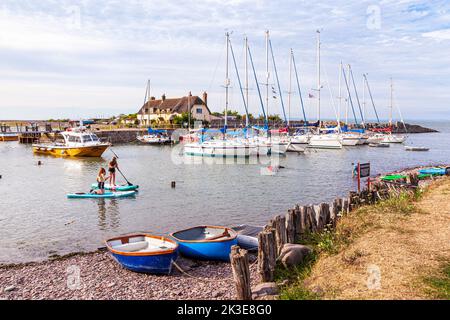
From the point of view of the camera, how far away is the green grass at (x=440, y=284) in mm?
8102

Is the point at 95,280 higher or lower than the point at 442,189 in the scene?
lower

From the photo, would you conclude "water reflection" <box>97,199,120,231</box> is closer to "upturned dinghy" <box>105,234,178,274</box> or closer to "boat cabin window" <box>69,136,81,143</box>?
"upturned dinghy" <box>105,234,178,274</box>

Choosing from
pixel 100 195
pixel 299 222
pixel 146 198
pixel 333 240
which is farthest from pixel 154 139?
pixel 333 240

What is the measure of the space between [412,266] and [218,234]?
7362 millimetres

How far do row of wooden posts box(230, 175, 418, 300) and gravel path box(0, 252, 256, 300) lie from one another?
1072 millimetres

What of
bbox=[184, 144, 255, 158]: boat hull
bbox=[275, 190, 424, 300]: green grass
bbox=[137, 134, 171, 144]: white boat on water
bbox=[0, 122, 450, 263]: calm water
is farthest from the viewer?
bbox=[137, 134, 171, 144]: white boat on water

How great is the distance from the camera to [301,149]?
57.9 metres

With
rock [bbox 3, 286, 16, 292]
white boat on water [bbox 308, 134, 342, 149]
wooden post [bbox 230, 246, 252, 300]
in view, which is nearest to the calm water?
rock [bbox 3, 286, 16, 292]

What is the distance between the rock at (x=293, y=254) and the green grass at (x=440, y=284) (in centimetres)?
386

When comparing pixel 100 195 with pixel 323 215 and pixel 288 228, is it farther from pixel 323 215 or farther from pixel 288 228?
pixel 323 215

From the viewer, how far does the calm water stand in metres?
18.4

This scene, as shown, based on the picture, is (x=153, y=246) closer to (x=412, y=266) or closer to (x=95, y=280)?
(x=95, y=280)

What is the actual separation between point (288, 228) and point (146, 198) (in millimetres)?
14589
